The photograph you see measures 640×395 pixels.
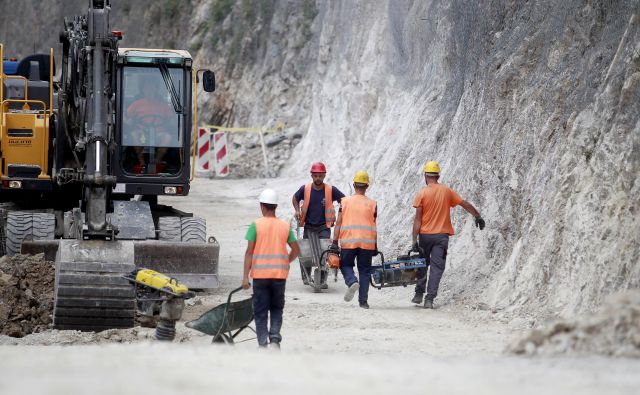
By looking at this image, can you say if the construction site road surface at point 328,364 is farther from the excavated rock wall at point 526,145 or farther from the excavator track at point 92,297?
the excavated rock wall at point 526,145

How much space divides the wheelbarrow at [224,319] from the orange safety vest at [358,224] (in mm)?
3719

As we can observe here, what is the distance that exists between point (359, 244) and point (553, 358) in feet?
19.1

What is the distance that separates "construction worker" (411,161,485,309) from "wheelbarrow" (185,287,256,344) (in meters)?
4.03

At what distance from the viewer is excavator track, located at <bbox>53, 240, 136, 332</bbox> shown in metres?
12.3

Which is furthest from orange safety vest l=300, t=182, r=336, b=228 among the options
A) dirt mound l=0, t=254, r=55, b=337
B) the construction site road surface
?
dirt mound l=0, t=254, r=55, b=337

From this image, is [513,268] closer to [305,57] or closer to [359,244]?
[359,244]

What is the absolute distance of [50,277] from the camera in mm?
13844

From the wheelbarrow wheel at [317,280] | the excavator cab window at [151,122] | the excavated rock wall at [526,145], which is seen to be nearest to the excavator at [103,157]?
the excavator cab window at [151,122]

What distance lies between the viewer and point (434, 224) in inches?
570

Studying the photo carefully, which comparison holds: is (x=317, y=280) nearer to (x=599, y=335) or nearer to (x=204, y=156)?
(x=599, y=335)

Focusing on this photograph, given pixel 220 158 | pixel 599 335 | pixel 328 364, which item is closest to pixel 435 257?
pixel 599 335

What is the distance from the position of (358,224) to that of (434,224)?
0.93 m

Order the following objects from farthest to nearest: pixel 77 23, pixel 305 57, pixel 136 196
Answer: pixel 305 57 < pixel 136 196 < pixel 77 23

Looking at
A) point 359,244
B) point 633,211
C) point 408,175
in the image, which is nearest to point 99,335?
point 359,244
